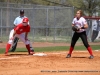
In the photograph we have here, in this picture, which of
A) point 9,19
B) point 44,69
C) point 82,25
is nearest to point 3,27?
point 9,19

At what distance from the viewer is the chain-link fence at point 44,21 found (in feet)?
86.4

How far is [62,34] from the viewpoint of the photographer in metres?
27.7

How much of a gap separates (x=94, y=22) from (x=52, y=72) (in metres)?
21.7

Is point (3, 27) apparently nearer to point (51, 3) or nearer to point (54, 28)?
point (54, 28)

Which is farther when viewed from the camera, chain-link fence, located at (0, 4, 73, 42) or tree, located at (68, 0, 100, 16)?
tree, located at (68, 0, 100, 16)

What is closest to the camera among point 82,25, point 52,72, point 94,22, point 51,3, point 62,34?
point 52,72

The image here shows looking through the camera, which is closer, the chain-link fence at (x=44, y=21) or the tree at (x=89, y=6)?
the chain-link fence at (x=44, y=21)

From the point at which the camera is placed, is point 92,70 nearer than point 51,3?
Yes

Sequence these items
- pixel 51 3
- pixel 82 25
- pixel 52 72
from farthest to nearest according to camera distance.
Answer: pixel 51 3 → pixel 82 25 → pixel 52 72

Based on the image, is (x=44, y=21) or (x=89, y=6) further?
(x=89, y=6)

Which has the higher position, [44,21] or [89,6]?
[89,6]

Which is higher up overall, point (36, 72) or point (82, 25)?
point (82, 25)

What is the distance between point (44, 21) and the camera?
27328 millimetres

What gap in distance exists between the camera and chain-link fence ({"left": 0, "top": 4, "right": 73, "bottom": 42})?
1037 inches
